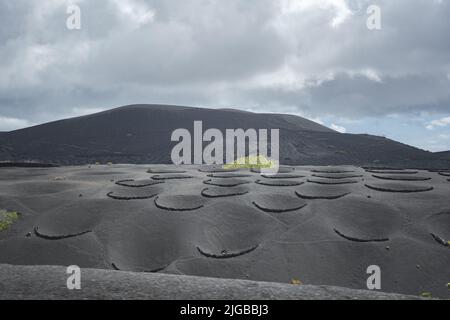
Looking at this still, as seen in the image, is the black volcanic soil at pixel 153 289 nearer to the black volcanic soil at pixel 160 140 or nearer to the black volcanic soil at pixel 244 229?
the black volcanic soil at pixel 244 229

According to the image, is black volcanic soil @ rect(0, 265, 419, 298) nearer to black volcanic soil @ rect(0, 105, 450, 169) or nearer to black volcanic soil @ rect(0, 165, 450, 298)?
black volcanic soil @ rect(0, 165, 450, 298)

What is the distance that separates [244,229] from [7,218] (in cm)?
649

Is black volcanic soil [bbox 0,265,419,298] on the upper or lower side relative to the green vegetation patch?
lower

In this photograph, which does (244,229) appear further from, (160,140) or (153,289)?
(160,140)

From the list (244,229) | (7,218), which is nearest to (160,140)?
(7,218)

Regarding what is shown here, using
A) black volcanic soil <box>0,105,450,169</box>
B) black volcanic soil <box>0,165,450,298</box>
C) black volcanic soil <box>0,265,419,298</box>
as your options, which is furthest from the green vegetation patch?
black volcanic soil <box>0,105,450,169</box>

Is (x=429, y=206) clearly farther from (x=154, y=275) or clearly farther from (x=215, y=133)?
(x=215, y=133)

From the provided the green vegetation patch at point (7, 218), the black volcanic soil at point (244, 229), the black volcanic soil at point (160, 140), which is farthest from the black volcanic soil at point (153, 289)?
the black volcanic soil at point (160, 140)

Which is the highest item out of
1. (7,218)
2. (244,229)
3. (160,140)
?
(160,140)

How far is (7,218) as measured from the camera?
11117mm

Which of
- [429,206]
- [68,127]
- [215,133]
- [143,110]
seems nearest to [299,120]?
[215,133]

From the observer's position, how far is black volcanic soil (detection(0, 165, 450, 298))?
9.16m

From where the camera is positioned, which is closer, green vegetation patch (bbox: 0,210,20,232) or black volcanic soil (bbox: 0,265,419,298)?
black volcanic soil (bbox: 0,265,419,298)

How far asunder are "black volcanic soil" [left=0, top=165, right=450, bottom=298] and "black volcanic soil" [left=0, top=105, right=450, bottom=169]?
29.7 meters
